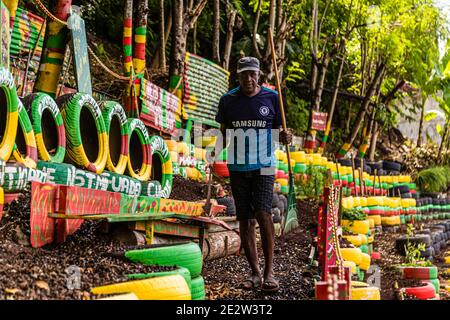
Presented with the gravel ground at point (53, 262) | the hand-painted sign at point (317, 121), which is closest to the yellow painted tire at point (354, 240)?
the gravel ground at point (53, 262)

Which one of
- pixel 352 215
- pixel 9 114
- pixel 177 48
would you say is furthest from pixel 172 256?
pixel 352 215

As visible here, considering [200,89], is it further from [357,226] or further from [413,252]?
[413,252]

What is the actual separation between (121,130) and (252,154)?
8.66 ft

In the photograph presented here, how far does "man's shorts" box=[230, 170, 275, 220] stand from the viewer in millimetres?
5578

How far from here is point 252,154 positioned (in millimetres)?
5652

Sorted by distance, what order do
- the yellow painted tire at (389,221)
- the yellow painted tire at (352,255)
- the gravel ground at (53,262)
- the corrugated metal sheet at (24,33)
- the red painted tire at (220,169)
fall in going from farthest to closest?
the yellow painted tire at (389,221) → the red painted tire at (220,169) → the corrugated metal sheet at (24,33) → the yellow painted tire at (352,255) → the gravel ground at (53,262)

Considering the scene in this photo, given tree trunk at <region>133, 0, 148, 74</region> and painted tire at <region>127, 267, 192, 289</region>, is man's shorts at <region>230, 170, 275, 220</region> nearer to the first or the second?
painted tire at <region>127, 267, 192, 289</region>

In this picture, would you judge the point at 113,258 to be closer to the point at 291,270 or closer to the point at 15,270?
the point at 15,270

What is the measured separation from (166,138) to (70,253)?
639cm

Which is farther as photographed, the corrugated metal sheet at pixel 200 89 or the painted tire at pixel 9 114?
the corrugated metal sheet at pixel 200 89

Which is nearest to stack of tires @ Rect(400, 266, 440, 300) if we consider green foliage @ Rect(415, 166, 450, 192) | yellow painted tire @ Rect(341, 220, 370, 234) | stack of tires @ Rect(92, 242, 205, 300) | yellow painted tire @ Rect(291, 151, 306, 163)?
yellow painted tire @ Rect(341, 220, 370, 234)

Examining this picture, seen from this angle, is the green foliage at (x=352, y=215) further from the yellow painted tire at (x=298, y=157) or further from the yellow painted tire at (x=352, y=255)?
the yellow painted tire at (x=352, y=255)

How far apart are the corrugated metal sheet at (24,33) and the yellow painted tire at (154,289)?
5.95 meters

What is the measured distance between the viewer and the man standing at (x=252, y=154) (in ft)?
18.3
